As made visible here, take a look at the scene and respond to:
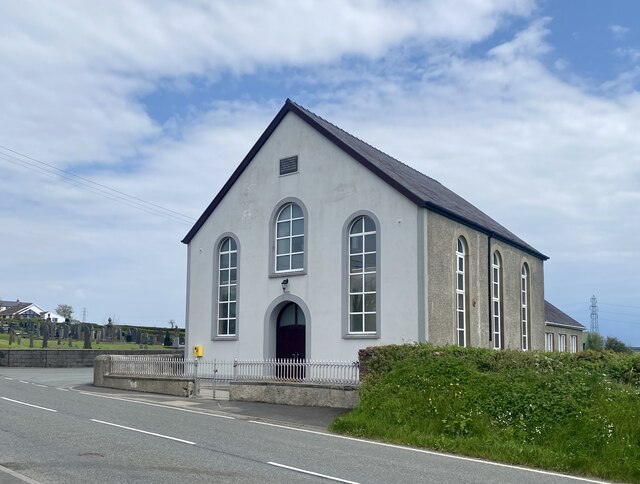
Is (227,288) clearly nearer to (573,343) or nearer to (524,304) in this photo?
(524,304)

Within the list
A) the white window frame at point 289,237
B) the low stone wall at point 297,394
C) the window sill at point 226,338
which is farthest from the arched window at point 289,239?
the low stone wall at point 297,394

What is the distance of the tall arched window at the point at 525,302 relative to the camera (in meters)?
28.9

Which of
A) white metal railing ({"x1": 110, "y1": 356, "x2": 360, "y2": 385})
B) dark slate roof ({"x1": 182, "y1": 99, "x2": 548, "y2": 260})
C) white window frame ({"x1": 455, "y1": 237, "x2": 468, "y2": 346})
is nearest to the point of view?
white metal railing ({"x1": 110, "y1": 356, "x2": 360, "y2": 385})

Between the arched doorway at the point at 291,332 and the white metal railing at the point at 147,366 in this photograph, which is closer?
the white metal railing at the point at 147,366

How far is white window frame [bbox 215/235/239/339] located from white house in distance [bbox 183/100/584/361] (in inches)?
1.5

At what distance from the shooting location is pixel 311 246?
74.5 ft

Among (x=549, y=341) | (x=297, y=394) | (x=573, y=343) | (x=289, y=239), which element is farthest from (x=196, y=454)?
(x=573, y=343)

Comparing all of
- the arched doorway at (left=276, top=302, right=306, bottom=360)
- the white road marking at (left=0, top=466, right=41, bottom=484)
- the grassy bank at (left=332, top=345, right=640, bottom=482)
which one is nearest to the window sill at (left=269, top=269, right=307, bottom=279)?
the arched doorway at (left=276, top=302, right=306, bottom=360)

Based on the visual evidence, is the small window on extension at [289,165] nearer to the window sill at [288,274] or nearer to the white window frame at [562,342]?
the window sill at [288,274]

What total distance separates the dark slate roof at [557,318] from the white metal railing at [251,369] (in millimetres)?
20058

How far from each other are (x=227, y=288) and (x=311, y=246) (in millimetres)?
4235

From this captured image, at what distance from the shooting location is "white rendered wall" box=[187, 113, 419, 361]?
20719 millimetres

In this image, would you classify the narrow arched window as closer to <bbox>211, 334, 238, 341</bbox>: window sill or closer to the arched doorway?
the arched doorway

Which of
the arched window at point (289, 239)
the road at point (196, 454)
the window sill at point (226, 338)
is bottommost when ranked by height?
the road at point (196, 454)
